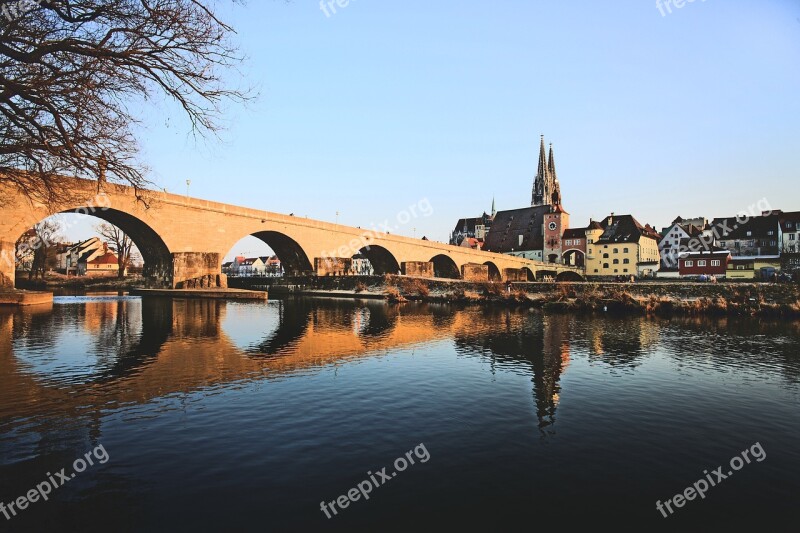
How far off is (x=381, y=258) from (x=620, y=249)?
5631 cm

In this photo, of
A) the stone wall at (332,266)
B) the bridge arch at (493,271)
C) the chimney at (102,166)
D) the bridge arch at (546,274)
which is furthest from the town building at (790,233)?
the chimney at (102,166)

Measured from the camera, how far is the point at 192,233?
145 feet

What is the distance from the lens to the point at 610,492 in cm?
568

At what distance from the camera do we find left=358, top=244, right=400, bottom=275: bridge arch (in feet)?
240

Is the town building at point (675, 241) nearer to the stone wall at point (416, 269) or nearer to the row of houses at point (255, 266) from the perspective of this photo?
the stone wall at point (416, 269)

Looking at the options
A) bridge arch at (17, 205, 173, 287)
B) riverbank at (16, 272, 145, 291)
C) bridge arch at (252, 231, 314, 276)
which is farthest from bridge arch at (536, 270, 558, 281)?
bridge arch at (17, 205, 173, 287)

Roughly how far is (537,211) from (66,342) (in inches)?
4763

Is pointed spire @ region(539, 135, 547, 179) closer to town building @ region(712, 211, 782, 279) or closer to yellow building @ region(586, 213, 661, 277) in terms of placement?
yellow building @ region(586, 213, 661, 277)

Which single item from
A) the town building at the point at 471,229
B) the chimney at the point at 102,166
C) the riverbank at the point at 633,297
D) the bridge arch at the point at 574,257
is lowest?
the riverbank at the point at 633,297

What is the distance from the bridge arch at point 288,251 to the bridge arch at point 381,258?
41.4ft

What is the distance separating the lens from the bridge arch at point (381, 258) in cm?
7306

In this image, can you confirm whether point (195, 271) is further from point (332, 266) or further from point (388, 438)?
point (388, 438)

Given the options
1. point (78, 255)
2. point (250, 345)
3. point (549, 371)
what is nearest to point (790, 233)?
point (549, 371)

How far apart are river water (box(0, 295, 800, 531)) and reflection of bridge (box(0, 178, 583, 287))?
36.4 feet
